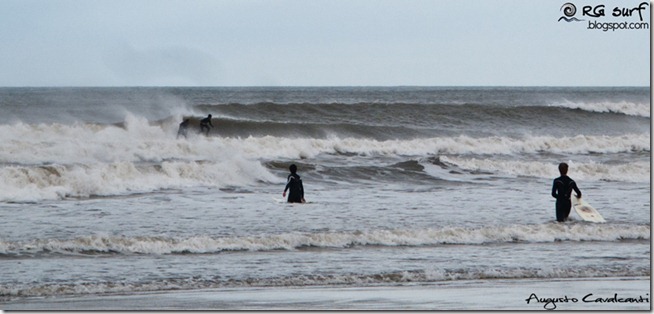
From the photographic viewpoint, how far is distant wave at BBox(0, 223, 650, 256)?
445 inches

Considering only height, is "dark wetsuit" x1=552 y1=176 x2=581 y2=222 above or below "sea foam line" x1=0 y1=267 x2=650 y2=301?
above

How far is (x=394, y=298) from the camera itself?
8.89 meters

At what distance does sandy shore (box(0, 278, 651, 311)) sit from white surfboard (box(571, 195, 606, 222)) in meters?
3.72

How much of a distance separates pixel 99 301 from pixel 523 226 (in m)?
6.36

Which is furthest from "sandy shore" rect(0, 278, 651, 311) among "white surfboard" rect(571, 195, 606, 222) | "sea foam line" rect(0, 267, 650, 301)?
"white surfboard" rect(571, 195, 606, 222)

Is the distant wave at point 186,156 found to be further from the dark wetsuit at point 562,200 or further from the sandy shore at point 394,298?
the sandy shore at point 394,298

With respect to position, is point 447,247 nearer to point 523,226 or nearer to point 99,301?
point 523,226

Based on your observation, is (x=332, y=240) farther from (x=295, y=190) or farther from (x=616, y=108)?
(x=616, y=108)

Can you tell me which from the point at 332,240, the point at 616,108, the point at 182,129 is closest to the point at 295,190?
the point at 332,240

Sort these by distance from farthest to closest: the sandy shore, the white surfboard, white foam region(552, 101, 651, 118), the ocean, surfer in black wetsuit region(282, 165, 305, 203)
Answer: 1. white foam region(552, 101, 651, 118)
2. surfer in black wetsuit region(282, 165, 305, 203)
3. the white surfboard
4. the ocean
5. the sandy shore

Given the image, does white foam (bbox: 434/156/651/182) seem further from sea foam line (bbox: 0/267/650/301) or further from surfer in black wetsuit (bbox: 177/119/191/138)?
sea foam line (bbox: 0/267/650/301)

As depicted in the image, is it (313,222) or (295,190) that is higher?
(295,190)

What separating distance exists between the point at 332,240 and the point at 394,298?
121 inches

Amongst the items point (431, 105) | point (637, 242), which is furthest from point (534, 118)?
point (637, 242)
